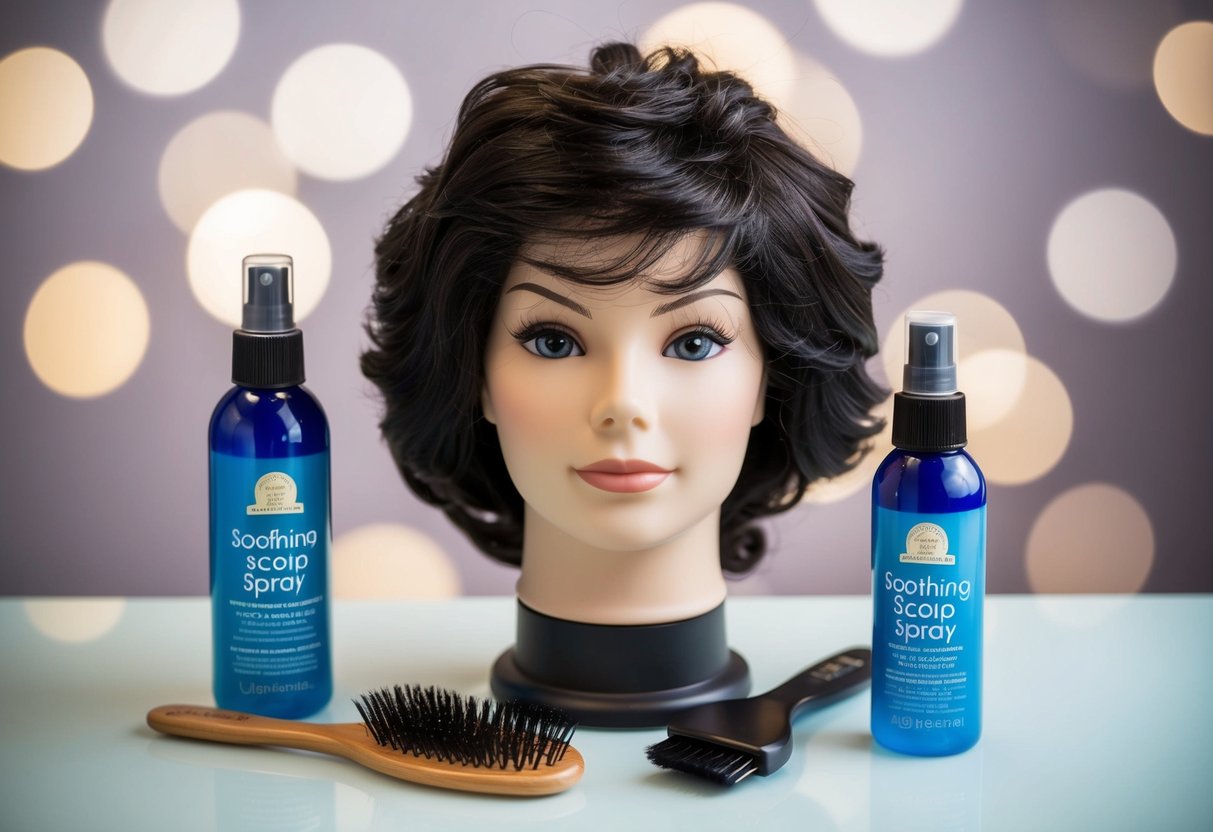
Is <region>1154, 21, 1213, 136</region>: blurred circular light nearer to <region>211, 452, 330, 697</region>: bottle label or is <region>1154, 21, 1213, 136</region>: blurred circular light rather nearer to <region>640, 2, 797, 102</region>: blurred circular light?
<region>640, 2, 797, 102</region>: blurred circular light

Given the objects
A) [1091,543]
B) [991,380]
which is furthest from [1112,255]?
[1091,543]

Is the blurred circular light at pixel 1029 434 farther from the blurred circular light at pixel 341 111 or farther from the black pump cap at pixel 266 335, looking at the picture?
the black pump cap at pixel 266 335

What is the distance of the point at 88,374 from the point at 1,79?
292 millimetres

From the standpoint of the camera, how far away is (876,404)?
3.22 feet

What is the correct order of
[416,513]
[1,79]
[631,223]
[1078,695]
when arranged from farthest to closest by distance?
[416,513] < [1,79] < [1078,695] < [631,223]

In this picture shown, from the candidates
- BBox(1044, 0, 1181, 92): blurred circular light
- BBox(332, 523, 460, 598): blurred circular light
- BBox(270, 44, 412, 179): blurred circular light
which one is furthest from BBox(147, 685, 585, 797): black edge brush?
BBox(1044, 0, 1181, 92): blurred circular light

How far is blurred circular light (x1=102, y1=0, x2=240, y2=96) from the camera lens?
1.27 meters

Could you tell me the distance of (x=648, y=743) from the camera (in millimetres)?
872

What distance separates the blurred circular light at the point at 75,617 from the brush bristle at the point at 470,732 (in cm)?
37

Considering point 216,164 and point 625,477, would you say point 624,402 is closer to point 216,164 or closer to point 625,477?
point 625,477

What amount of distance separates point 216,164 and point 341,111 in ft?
0.43

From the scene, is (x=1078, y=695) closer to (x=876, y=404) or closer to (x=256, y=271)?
(x=876, y=404)

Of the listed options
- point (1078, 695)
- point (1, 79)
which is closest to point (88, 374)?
point (1, 79)

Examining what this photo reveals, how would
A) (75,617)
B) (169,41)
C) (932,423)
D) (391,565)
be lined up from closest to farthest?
(932,423) → (75,617) → (169,41) → (391,565)
